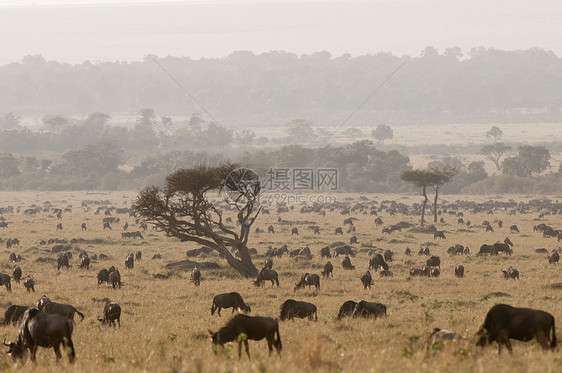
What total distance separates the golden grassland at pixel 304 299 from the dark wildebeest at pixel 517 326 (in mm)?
259

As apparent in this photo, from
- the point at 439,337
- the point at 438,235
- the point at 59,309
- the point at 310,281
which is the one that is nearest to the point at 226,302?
the point at 59,309

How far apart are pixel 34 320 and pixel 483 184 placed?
9337 centimetres

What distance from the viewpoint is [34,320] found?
36.8 feet

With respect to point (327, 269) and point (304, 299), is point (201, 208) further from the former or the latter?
point (304, 299)

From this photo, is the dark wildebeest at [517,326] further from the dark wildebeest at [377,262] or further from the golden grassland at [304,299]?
the dark wildebeest at [377,262]

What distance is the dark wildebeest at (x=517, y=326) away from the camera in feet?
35.3

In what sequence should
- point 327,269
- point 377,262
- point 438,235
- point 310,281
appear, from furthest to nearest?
point 438,235 < point 377,262 < point 327,269 < point 310,281

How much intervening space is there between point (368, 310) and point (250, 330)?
5.80 m

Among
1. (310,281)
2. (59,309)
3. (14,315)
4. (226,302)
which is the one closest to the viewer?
(59,309)

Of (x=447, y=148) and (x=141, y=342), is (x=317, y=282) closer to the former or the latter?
(x=141, y=342)

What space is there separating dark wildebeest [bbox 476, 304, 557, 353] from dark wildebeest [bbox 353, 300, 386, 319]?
542 cm

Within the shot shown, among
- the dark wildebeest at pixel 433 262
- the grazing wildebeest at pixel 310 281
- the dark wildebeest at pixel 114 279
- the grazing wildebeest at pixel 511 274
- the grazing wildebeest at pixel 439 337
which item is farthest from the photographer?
the dark wildebeest at pixel 433 262

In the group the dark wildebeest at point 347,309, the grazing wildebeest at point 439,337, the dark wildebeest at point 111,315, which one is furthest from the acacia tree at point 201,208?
the grazing wildebeest at point 439,337

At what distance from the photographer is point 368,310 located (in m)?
16.4
